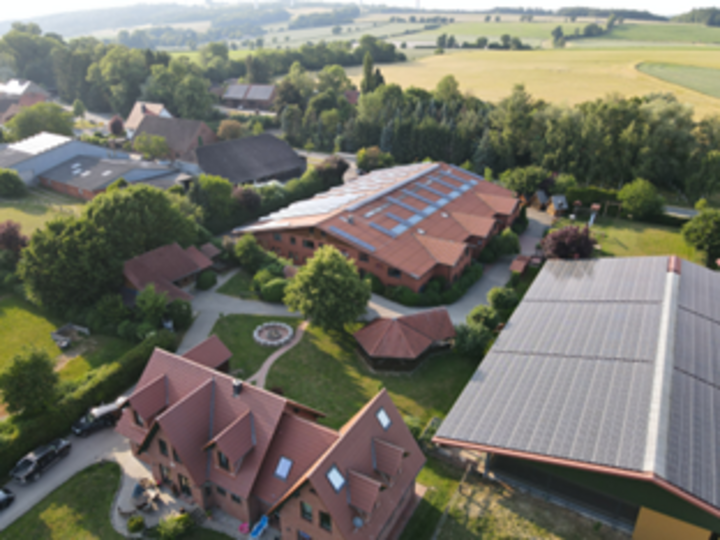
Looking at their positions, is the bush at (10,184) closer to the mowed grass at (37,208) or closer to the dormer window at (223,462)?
the mowed grass at (37,208)

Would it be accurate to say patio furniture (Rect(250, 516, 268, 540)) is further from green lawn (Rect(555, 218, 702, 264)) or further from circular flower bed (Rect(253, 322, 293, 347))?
green lawn (Rect(555, 218, 702, 264))

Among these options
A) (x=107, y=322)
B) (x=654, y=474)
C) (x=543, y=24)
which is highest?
(x=543, y=24)

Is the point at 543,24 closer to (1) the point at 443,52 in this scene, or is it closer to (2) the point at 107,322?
(1) the point at 443,52

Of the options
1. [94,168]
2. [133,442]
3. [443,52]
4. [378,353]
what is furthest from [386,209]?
[443,52]

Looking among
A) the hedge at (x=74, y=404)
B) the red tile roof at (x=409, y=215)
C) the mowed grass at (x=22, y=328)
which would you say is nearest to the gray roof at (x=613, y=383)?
the red tile roof at (x=409, y=215)

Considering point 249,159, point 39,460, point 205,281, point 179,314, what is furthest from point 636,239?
point 39,460

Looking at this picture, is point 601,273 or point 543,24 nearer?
point 601,273

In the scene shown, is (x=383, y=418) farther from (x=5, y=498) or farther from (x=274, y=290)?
(x=274, y=290)
